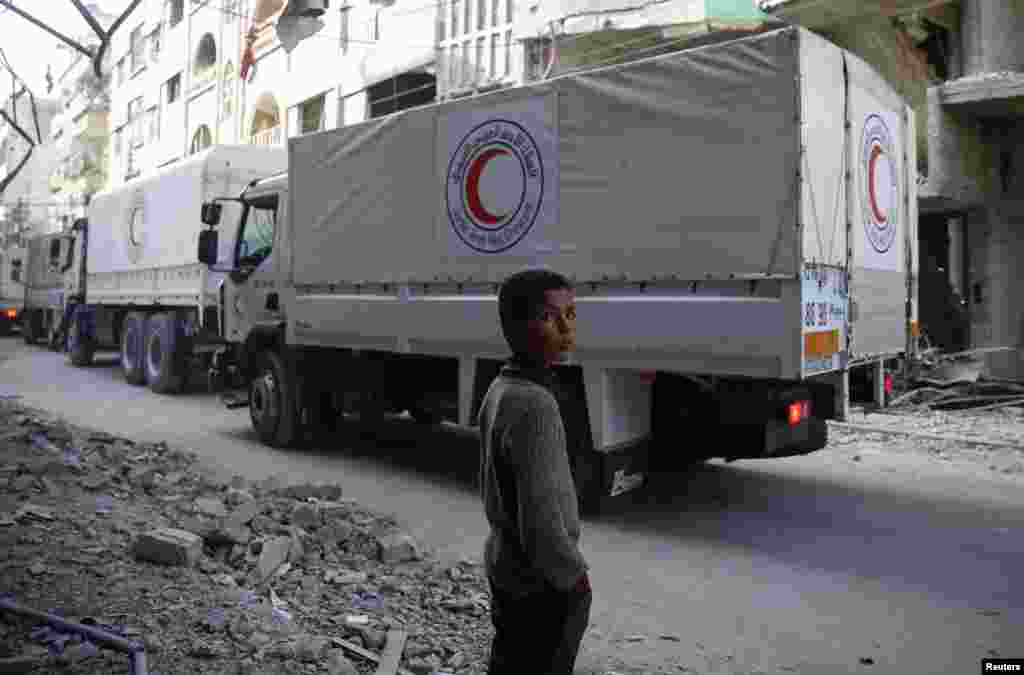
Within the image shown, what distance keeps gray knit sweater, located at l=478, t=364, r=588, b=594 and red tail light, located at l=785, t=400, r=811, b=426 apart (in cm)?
395

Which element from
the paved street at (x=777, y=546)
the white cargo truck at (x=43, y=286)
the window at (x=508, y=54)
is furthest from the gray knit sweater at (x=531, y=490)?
the white cargo truck at (x=43, y=286)

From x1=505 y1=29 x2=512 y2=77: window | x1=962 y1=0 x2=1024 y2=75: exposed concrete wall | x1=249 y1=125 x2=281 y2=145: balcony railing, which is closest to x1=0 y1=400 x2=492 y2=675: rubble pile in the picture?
x1=962 y1=0 x2=1024 y2=75: exposed concrete wall

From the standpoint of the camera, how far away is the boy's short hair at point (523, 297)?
2061mm

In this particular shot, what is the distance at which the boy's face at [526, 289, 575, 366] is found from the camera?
6.73 feet

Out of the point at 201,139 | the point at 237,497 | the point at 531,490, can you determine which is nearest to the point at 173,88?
the point at 201,139

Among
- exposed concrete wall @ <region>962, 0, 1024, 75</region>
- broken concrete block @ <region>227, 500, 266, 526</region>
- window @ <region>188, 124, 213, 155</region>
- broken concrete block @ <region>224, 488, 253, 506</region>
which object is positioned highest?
window @ <region>188, 124, 213, 155</region>

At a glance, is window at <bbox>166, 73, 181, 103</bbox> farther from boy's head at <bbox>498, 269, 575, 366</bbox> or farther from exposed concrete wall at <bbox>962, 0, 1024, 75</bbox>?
boy's head at <bbox>498, 269, 575, 366</bbox>

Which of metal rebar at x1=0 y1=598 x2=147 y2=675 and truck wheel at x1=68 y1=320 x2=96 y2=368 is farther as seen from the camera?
truck wheel at x1=68 y1=320 x2=96 y2=368

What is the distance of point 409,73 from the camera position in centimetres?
1903

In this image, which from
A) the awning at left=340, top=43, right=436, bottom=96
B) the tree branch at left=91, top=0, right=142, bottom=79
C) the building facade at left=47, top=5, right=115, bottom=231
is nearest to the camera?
the tree branch at left=91, top=0, right=142, bottom=79

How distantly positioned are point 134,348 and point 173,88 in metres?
21.8

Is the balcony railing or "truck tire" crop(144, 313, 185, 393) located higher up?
the balcony railing

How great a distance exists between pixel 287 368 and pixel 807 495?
4.99 metres

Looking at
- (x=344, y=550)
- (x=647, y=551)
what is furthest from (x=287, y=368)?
(x=647, y=551)
